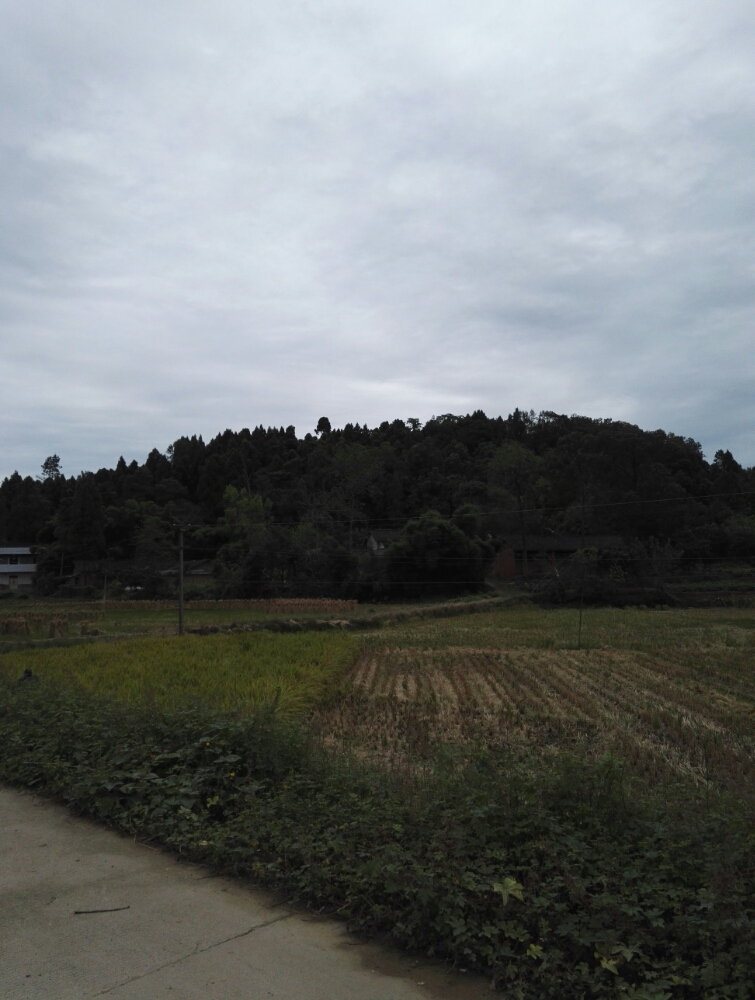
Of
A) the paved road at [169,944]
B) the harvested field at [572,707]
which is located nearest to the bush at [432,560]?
the harvested field at [572,707]

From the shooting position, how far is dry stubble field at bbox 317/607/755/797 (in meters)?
11.5

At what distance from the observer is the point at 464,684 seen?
2030cm

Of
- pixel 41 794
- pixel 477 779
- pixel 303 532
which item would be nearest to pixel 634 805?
pixel 477 779

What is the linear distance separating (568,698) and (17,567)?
247ft

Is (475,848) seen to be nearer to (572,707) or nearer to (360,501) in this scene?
(572,707)

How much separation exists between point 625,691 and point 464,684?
424 centimetres

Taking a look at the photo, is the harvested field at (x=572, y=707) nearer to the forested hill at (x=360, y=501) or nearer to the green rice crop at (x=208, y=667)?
the green rice crop at (x=208, y=667)

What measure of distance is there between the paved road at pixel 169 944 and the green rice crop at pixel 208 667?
3806 mm

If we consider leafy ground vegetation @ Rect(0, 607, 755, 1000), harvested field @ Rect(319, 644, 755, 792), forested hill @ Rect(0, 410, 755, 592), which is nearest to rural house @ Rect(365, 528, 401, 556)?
forested hill @ Rect(0, 410, 755, 592)

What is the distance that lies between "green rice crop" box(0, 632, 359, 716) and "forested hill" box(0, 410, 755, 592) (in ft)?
88.1

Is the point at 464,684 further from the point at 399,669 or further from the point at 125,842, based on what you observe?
the point at 125,842

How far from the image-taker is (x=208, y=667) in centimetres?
2036

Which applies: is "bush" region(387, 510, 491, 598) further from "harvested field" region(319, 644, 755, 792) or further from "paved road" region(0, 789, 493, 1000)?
"paved road" region(0, 789, 493, 1000)

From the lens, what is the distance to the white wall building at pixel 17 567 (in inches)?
2995
